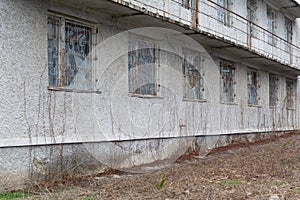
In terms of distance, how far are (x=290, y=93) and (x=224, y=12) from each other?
8.70 m

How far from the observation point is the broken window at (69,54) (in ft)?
26.3

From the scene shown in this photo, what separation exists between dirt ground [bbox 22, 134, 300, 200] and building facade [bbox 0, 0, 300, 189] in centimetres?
67

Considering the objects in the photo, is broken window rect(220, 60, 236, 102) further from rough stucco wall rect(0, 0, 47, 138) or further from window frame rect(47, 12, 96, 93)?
rough stucco wall rect(0, 0, 47, 138)

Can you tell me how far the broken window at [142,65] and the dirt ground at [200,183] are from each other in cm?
201

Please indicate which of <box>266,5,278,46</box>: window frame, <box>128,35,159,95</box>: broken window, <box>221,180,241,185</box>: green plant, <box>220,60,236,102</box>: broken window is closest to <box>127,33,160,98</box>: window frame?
<box>128,35,159,95</box>: broken window

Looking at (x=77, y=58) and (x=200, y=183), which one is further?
(x=77, y=58)

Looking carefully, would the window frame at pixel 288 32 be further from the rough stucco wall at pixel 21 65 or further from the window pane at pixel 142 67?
the rough stucco wall at pixel 21 65

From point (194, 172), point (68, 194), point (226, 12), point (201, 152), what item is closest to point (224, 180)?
point (194, 172)

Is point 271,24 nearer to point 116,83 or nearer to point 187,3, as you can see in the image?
point 187,3

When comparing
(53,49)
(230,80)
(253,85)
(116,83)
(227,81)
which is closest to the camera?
(53,49)

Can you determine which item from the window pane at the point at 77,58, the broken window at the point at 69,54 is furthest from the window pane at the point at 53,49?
the window pane at the point at 77,58

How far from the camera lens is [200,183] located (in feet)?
23.7

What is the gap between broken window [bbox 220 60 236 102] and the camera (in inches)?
577

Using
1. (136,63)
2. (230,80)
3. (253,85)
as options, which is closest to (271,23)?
(253,85)
